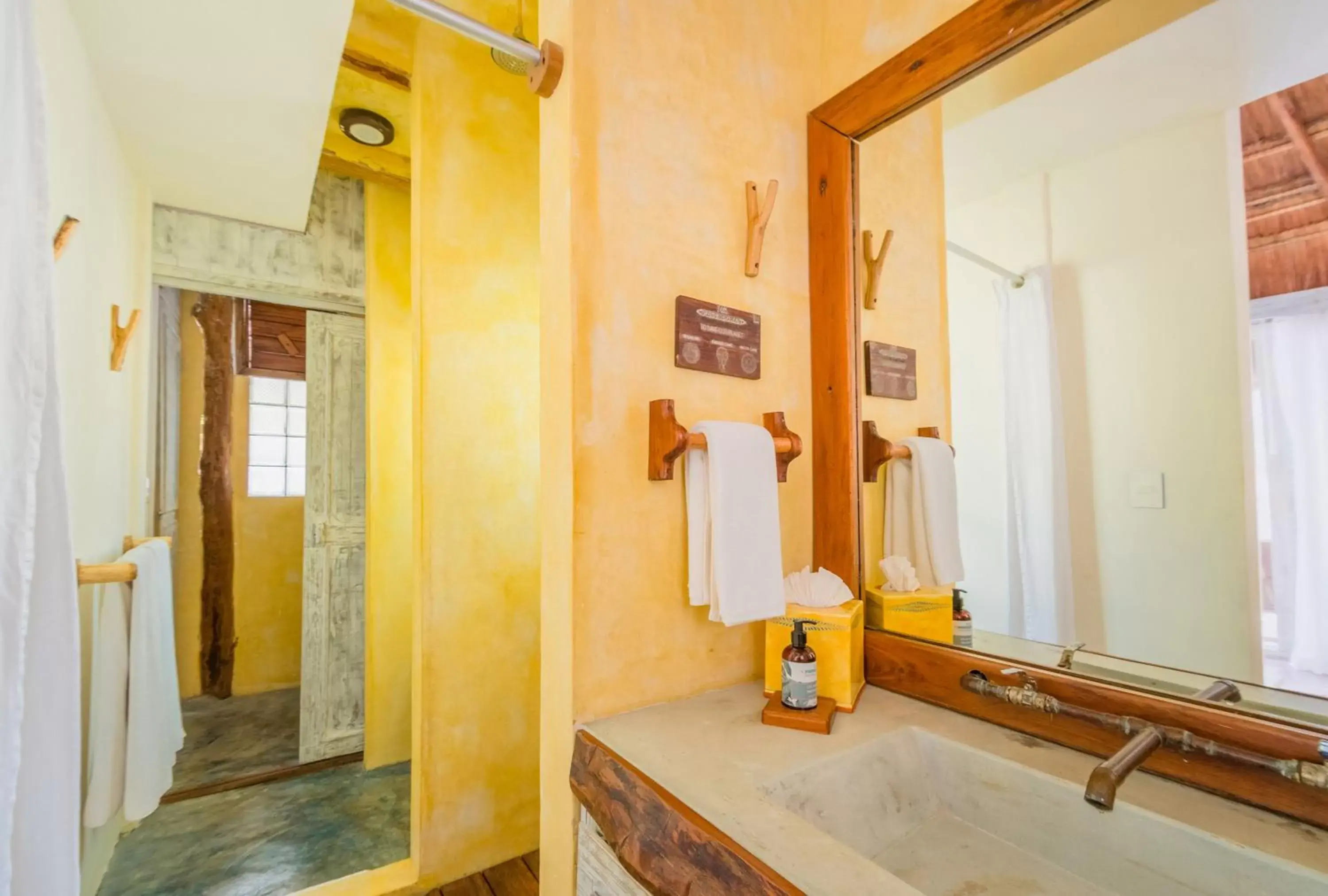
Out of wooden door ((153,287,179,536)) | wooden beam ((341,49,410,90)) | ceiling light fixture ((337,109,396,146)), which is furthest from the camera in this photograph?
wooden door ((153,287,179,536))

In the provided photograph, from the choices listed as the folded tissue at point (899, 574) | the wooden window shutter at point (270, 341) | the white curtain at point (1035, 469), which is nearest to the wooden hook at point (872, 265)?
the white curtain at point (1035, 469)

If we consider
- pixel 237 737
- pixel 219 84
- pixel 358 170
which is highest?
pixel 358 170

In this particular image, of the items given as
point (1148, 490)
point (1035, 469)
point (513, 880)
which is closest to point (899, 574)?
point (1035, 469)

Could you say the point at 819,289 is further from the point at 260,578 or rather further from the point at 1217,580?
the point at 260,578

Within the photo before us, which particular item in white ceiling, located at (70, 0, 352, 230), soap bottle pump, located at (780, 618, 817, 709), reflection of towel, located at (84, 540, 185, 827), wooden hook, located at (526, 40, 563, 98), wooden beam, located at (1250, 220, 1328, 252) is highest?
white ceiling, located at (70, 0, 352, 230)

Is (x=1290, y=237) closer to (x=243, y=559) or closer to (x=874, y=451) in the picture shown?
(x=874, y=451)

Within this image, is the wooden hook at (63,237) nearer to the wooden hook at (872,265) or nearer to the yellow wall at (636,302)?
the yellow wall at (636,302)

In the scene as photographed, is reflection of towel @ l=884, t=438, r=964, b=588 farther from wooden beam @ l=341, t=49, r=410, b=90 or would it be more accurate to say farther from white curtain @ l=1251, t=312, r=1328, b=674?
wooden beam @ l=341, t=49, r=410, b=90

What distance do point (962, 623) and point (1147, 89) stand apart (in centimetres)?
89

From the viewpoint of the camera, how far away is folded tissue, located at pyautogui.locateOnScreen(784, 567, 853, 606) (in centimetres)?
106

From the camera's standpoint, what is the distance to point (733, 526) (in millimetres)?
986

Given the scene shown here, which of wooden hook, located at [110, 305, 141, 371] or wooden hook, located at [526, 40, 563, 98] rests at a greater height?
wooden hook, located at [526, 40, 563, 98]

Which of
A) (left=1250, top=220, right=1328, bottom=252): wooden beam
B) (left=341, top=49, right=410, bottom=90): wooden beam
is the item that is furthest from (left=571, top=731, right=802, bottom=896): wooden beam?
(left=341, top=49, right=410, bottom=90): wooden beam

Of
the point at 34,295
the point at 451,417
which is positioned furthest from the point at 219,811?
the point at 34,295
